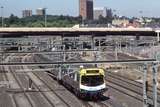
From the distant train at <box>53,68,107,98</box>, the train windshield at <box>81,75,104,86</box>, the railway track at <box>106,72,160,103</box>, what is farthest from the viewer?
the railway track at <box>106,72,160,103</box>

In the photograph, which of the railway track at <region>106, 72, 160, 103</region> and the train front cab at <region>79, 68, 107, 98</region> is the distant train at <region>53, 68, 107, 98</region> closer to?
the train front cab at <region>79, 68, 107, 98</region>

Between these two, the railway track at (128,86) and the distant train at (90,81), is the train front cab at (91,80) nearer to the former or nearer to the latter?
the distant train at (90,81)

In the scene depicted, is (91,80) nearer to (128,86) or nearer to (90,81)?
(90,81)

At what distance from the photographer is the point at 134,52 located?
11219 centimetres

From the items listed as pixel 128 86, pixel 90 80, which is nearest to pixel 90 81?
pixel 90 80

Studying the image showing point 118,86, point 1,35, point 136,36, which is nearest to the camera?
point 118,86

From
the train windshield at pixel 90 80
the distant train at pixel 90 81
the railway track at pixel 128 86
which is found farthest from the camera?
the railway track at pixel 128 86

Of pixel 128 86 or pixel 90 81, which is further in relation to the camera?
pixel 128 86

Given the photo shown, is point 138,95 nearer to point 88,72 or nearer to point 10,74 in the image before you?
point 88,72

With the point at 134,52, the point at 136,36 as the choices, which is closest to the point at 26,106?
the point at 134,52

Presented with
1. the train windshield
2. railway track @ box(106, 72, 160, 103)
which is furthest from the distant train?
railway track @ box(106, 72, 160, 103)

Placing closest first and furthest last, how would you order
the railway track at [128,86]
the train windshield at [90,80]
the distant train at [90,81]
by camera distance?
the distant train at [90,81]
the train windshield at [90,80]
the railway track at [128,86]

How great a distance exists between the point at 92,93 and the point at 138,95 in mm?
8609

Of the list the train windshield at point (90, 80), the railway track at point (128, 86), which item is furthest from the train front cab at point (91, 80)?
the railway track at point (128, 86)
